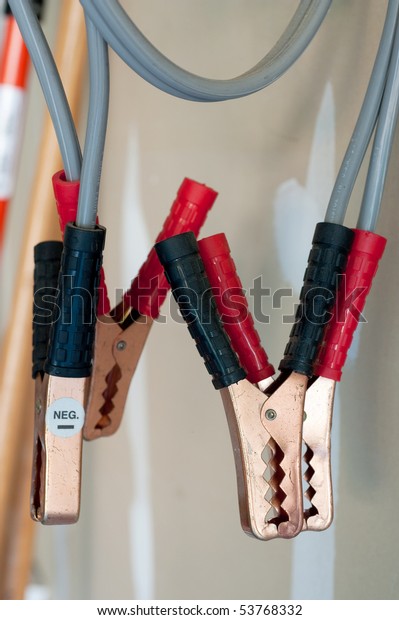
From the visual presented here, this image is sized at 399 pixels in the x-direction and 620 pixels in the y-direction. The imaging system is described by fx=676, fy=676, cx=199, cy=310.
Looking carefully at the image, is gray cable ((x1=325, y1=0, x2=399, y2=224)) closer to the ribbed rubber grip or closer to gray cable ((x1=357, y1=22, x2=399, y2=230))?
gray cable ((x1=357, y1=22, x2=399, y2=230))

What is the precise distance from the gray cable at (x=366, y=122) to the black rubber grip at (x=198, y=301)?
78mm

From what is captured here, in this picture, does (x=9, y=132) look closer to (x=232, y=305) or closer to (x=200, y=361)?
(x=200, y=361)

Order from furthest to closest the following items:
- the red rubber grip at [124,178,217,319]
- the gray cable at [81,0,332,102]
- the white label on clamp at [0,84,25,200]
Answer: the white label on clamp at [0,84,25,200] → the red rubber grip at [124,178,217,319] → the gray cable at [81,0,332,102]

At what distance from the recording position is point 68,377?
0.36m

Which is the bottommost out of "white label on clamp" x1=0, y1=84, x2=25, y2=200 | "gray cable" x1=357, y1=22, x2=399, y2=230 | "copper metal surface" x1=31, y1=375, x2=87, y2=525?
→ "copper metal surface" x1=31, y1=375, x2=87, y2=525

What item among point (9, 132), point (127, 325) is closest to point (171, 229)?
point (127, 325)

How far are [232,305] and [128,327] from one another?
9 cm

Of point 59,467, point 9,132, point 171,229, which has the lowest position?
point 59,467

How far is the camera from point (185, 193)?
43 centimetres

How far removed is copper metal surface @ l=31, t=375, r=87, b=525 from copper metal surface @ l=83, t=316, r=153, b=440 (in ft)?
0.22

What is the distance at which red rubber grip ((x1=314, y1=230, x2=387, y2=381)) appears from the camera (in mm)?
363

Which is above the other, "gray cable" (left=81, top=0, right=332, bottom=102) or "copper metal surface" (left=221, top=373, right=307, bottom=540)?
"gray cable" (left=81, top=0, right=332, bottom=102)

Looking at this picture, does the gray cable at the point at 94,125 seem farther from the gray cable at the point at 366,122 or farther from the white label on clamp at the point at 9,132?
the white label on clamp at the point at 9,132

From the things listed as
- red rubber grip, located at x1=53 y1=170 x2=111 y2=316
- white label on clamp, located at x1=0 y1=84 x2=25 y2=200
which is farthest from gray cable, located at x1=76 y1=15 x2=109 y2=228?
white label on clamp, located at x1=0 y1=84 x2=25 y2=200
